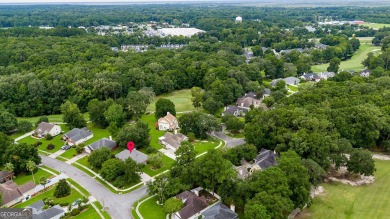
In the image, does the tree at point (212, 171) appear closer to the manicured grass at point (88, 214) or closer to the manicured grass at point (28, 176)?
the manicured grass at point (88, 214)

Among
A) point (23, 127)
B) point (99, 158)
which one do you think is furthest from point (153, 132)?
point (23, 127)

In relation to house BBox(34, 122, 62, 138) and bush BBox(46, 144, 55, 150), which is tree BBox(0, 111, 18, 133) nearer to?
house BBox(34, 122, 62, 138)

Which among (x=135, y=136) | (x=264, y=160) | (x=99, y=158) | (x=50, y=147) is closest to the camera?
(x=264, y=160)

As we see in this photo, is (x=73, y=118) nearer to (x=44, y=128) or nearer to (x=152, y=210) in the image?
(x=44, y=128)

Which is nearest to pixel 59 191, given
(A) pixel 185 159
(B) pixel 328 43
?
(A) pixel 185 159

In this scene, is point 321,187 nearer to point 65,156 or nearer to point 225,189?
point 225,189

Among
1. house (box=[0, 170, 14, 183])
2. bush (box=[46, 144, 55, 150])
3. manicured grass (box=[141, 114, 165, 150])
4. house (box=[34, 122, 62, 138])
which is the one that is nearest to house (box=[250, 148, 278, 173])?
manicured grass (box=[141, 114, 165, 150])

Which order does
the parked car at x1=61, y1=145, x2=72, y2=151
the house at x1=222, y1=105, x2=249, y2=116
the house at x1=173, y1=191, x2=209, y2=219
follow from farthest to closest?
the house at x1=222, y1=105, x2=249, y2=116, the parked car at x1=61, y1=145, x2=72, y2=151, the house at x1=173, y1=191, x2=209, y2=219
